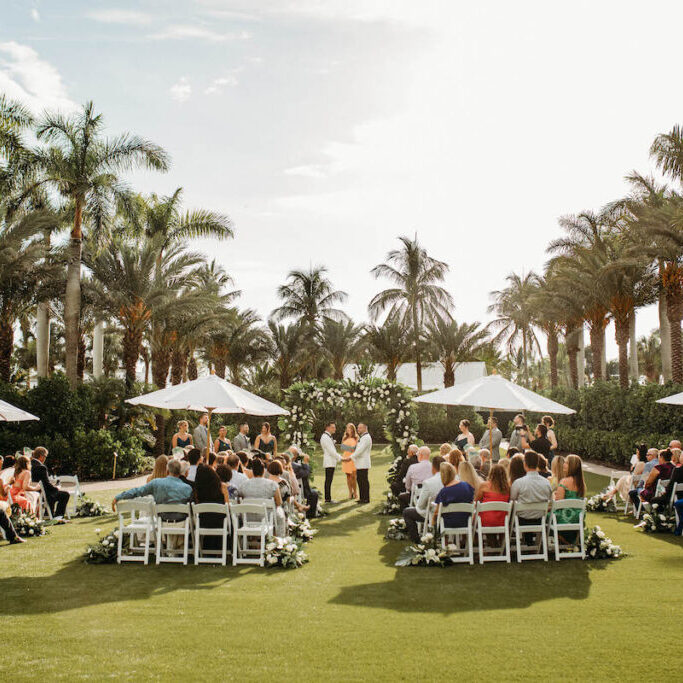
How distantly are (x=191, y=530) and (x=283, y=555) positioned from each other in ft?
4.46

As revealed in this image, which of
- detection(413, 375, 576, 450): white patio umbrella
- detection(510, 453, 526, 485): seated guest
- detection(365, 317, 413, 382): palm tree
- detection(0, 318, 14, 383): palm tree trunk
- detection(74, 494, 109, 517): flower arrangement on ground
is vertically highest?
detection(365, 317, 413, 382): palm tree

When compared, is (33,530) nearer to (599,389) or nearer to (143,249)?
(143,249)

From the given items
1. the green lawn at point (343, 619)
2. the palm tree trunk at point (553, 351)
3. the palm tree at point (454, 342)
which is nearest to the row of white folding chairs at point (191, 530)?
the green lawn at point (343, 619)

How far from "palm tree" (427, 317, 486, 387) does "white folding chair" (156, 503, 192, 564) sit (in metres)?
31.6

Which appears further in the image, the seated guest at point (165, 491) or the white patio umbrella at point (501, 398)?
the white patio umbrella at point (501, 398)

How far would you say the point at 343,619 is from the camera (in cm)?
655

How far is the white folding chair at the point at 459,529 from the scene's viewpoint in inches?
345

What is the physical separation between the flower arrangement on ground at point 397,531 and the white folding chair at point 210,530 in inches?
116

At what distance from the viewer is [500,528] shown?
8.87 meters

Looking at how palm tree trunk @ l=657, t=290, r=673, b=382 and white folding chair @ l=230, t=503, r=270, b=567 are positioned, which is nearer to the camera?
white folding chair @ l=230, t=503, r=270, b=567

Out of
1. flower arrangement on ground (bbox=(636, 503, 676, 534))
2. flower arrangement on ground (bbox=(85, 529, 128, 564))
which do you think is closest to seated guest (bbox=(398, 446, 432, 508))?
flower arrangement on ground (bbox=(636, 503, 676, 534))

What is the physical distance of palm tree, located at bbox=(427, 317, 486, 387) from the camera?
1558 inches

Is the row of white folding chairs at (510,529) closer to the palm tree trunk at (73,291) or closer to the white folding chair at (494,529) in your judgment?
the white folding chair at (494,529)

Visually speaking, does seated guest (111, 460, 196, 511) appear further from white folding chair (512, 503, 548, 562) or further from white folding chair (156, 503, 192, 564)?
white folding chair (512, 503, 548, 562)
